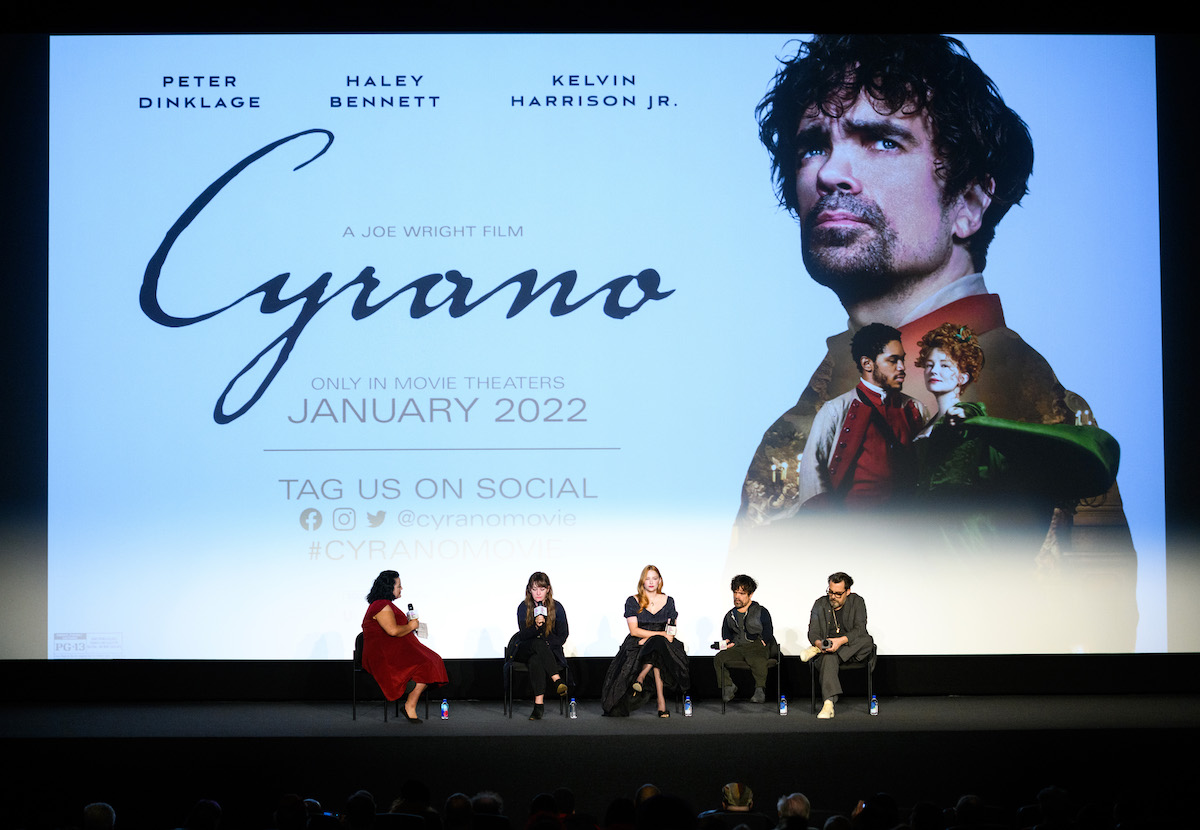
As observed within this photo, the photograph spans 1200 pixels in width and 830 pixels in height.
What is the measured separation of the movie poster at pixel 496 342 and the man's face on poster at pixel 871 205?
192mm

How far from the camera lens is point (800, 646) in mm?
6570

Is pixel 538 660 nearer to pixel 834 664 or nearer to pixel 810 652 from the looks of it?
pixel 810 652

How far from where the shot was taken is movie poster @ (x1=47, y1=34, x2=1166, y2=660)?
6578 mm

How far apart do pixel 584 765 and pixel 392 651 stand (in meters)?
1.26

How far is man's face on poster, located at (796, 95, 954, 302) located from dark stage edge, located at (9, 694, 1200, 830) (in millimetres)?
2607

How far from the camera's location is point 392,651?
5988 millimetres

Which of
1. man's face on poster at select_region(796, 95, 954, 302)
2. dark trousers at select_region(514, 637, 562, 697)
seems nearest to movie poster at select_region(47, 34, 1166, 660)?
man's face on poster at select_region(796, 95, 954, 302)

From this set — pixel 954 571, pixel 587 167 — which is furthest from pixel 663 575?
pixel 587 167

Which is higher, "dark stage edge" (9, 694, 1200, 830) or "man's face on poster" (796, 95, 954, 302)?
"man's face on poster" (796, 95, 954, 302)

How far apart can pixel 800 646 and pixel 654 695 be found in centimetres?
90

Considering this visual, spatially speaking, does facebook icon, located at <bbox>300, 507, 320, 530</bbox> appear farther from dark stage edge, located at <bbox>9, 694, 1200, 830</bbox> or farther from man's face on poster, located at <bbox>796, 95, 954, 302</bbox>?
man's face on poster, located at <bbox>796, 95, 954, 302</bbox>

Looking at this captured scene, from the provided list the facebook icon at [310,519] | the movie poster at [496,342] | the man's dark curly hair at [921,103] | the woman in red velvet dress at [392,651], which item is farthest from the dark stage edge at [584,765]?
the man's dark curly hair at [921,103]

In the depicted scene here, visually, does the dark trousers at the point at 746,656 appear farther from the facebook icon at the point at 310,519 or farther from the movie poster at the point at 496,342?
the facebook icon at the point at 310,519

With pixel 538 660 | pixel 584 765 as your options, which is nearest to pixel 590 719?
pixel 538 660
